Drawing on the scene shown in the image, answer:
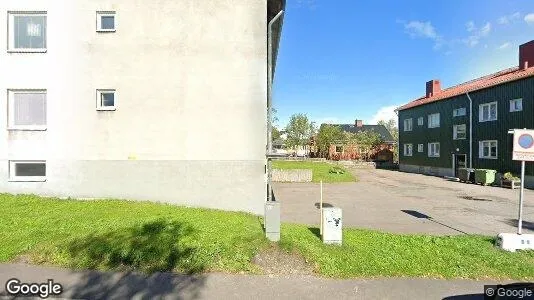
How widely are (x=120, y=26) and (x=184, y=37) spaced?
2.17 metres

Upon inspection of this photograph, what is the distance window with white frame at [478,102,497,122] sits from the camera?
Result: 22.8 metres

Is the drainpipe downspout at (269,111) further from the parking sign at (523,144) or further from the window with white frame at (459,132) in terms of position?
the window with white frame at (459,132)

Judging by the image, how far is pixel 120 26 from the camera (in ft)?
33.9

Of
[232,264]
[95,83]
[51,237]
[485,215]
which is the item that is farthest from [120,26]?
[485,215]

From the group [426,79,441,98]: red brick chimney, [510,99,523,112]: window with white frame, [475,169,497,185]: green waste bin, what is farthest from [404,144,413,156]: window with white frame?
[510,99,523,112]: window with white frame

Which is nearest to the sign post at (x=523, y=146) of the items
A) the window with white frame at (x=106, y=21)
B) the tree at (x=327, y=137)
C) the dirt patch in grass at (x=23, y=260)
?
the dirt patch in grass at (x=23, y=260)

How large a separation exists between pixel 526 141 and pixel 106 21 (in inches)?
491

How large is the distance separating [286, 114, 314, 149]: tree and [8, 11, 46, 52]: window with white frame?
45434 millimetres

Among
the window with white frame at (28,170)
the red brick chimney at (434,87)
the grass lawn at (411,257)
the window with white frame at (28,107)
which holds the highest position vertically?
the red brick chimney at (434,87)

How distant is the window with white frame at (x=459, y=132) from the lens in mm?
25891

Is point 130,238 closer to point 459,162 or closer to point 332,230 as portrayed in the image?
point 332,230

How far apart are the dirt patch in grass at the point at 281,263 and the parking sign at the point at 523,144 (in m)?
5.46

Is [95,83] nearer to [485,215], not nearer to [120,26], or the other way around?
[120,26]

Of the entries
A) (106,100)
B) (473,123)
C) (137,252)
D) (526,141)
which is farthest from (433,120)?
(137,252)
